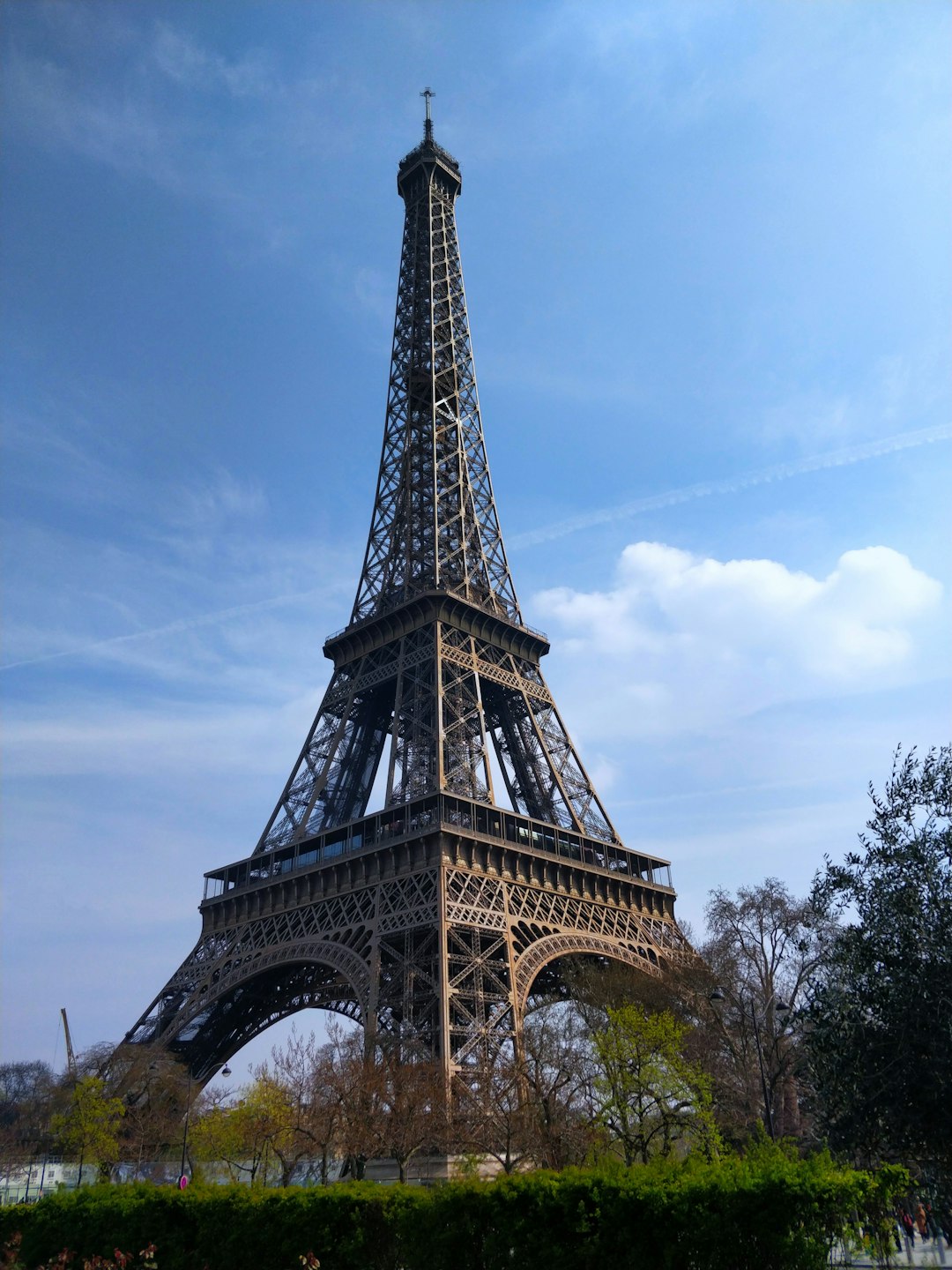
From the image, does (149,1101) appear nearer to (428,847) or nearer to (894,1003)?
(428,847)

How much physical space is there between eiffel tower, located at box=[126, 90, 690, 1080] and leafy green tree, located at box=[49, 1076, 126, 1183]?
3.39 metres

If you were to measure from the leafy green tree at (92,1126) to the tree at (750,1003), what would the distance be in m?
25.1

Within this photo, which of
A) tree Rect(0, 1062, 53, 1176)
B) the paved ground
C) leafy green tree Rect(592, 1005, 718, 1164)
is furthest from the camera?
tree Rect(0, 1062, 53, 1176)

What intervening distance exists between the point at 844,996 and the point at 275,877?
3434 cm

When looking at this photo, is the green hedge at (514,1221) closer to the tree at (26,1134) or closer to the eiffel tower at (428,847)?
the eiffel tower at (428,847)

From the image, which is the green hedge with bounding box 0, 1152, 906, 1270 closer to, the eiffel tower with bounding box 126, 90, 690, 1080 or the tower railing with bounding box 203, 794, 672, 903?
the eiffel tower with bounding box 126, 90, 690, 1080

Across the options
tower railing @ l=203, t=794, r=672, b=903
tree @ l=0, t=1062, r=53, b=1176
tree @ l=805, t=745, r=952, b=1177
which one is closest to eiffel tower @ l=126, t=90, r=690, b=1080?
tower railing @ l=203, t=794, r=672, b=903

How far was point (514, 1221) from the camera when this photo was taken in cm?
1541

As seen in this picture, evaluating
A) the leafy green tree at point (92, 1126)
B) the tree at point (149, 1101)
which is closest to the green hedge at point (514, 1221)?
the leafy green tree at point (92, 1126)

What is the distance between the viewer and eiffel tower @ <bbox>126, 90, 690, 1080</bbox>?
37.1 m

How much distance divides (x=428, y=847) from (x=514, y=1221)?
971 inches

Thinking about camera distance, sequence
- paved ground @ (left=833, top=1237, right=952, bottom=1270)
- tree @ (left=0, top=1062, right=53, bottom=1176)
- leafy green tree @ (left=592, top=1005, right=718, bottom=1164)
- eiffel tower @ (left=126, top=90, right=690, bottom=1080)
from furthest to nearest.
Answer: tree @ (left=0, top=1062, right=53, bottom=1176)
eiffel tower @ (left=126, top=90, right=690, bottom=1080)
leafy green tree @ (left=592, top=1005, right=718, bottom=1164)
paved ground @ (left=833, top=1237, right=952, bottom=1270)

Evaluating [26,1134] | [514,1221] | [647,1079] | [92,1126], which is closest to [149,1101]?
[92,1126]

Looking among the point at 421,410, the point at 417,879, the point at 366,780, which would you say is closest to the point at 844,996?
the point at 417,879
